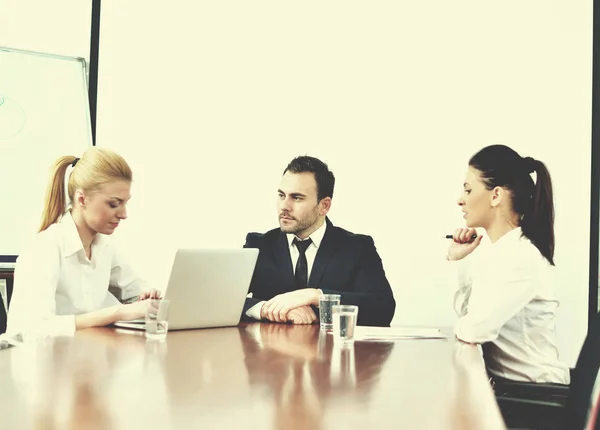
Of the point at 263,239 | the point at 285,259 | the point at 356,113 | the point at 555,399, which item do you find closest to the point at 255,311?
the point at 285,259

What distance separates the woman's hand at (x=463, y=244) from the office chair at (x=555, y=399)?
0.73 m

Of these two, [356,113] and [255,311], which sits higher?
[356,113]

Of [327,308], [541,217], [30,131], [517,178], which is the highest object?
[30,131]

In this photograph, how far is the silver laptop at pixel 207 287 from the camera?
2.20 meters

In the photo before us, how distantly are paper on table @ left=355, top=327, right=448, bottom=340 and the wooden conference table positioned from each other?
12cm

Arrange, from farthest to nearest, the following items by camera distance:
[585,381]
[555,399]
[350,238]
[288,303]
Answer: [350,238] < [288,303] < [555,399] < [585,381]

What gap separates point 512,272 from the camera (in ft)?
7.46

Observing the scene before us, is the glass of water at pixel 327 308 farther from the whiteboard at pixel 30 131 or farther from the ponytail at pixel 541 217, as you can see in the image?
the whiteboard at pixel 30 131

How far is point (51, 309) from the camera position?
230cm

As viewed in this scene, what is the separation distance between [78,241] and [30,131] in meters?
1.52

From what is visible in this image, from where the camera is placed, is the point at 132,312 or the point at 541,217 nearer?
the point at 132,312

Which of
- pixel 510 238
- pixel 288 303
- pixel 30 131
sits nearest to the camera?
pixel 510 238

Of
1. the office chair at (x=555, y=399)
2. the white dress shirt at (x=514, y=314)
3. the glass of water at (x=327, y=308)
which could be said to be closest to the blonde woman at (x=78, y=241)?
the glass of water at (x=327, y=308)

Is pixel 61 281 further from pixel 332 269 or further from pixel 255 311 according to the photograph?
pixel 332 269
